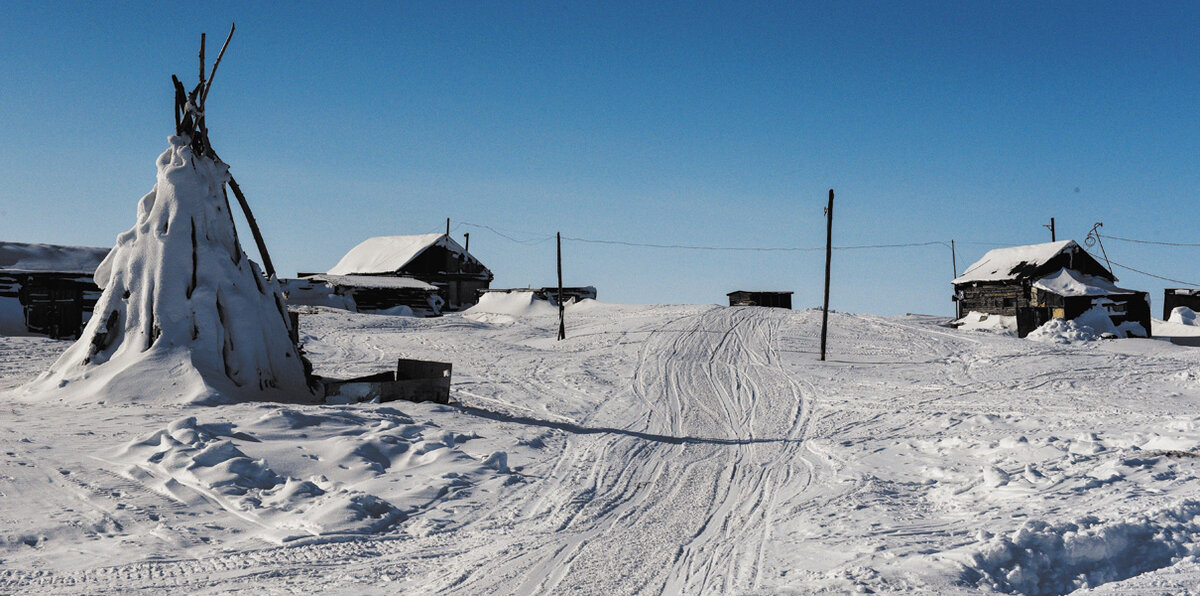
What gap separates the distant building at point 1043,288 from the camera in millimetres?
36031

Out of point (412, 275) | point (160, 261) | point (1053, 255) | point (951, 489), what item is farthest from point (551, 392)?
point (412, 275)

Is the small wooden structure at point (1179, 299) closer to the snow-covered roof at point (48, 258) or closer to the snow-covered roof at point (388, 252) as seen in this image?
the snow-covered roof at point (388, 252)

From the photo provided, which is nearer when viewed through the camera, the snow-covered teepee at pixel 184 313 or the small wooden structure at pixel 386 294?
the snow-covered teepee at pixel 184 313

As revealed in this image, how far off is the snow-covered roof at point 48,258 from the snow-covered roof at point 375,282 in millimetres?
14174

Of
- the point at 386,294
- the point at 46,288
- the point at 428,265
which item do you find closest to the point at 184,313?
the point at 46,288

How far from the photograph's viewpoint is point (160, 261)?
1514 centimetres

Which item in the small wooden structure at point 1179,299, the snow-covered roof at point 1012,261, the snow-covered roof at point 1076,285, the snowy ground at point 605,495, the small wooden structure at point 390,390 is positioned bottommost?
the snowy ground at point 605,495

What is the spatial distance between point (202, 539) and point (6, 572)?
1479 millimetres

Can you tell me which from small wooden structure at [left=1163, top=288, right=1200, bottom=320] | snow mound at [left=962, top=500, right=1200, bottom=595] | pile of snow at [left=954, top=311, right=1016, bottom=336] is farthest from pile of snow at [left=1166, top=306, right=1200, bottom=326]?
snow mound at [left=962, top=500, right=1200, bottom=595]

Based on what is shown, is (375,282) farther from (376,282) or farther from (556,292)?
(556,292)

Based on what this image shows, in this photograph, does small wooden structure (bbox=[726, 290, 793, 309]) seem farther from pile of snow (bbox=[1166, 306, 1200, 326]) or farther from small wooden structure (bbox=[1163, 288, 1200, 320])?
small wooden structure (bbox=[1163, 288, 1200, 320])

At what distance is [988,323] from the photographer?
3944 centimetres

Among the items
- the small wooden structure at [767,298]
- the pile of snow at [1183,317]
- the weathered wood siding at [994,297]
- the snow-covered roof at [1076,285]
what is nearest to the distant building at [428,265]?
the small wooden structure at [767,298]

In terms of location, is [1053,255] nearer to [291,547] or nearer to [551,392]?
[551,392]
